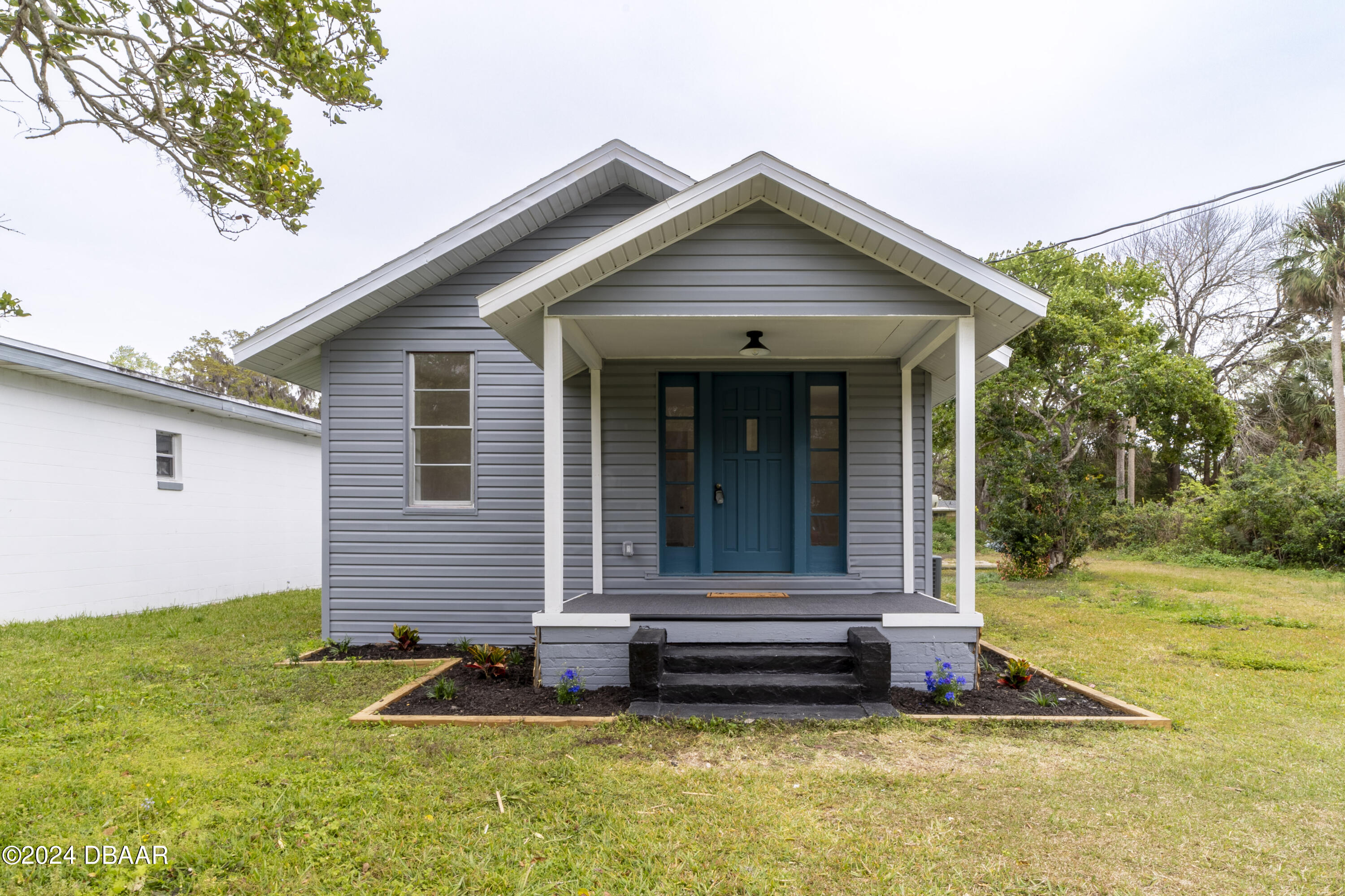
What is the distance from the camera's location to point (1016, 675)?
16.5 ft

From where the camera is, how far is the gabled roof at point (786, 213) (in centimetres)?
462

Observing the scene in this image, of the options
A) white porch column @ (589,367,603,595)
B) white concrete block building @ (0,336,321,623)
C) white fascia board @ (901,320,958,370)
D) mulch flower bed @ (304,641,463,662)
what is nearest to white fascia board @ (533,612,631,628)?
white porch column @ (589,367,603,595)

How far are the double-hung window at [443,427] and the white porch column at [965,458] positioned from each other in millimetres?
4480

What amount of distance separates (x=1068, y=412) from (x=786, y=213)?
9.55 m

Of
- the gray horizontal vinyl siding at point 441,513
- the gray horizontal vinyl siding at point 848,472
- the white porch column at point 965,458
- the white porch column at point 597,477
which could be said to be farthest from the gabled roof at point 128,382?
the white porch column at point 965,458

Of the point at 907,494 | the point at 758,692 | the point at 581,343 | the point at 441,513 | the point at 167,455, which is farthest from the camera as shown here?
the point at 167,455

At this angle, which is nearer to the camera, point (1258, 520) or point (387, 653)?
point (387, 653)

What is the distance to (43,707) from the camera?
4.55 m

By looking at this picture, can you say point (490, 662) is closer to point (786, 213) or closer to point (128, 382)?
point (786, 213)

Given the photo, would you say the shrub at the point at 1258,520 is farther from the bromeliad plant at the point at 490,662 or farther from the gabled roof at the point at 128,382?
the gabled roof at the point at 128,382

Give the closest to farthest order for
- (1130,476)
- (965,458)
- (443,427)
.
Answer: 1. (965,458)
2. (443,427)
3. (1130,476)

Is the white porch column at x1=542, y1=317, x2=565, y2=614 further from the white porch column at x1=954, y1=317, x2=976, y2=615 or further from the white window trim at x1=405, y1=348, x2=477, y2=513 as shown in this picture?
the white porch column at x1=954, y1=317, x2=976, y2=615

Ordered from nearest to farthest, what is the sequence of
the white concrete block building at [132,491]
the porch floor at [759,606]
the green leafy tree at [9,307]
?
the green leafy tree at [9,307]
the porch floor at [759,606]
the white concrete block building at [132,491]

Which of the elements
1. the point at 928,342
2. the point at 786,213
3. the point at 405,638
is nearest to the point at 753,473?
the point at 928,342
